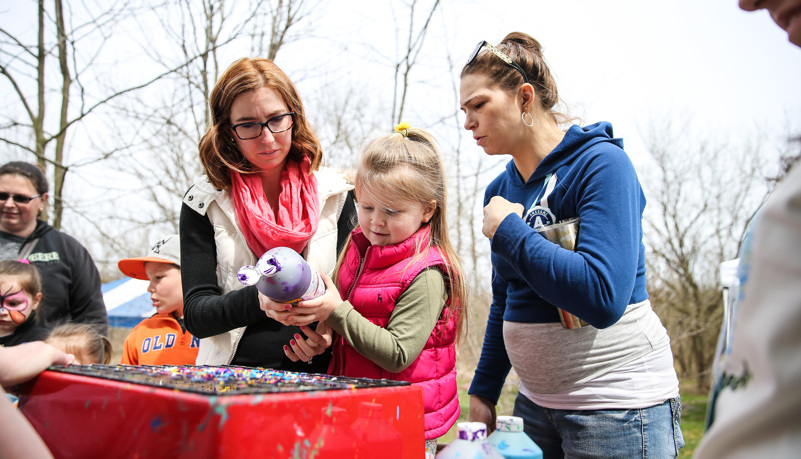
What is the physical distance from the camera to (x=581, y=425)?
1542mm

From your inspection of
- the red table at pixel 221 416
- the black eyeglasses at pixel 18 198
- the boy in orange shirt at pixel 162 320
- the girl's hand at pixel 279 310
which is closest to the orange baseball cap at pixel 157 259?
the boy in orange shirt at pixel 162 320

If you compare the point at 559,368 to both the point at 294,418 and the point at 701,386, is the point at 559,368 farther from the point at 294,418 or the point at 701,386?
the point at 701,386

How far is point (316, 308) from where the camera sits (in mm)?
1486

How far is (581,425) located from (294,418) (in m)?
0.94

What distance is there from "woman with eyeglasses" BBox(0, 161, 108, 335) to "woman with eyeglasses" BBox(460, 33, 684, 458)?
9.21 ft

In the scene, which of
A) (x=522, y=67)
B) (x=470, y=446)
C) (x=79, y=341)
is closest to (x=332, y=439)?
(x=470, y=446)

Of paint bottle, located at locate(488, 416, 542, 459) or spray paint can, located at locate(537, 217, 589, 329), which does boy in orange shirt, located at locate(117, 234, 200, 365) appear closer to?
spray paint can, located at locate(537, 217, 589, 329)

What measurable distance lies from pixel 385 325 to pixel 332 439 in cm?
76

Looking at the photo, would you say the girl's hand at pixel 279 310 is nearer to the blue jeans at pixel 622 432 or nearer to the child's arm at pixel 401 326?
the child's arm at pixel 401 326

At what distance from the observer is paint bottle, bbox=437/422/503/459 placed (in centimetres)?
103

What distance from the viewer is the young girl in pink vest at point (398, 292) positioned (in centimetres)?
157

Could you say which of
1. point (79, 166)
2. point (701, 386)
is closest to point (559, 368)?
point (79, 166)

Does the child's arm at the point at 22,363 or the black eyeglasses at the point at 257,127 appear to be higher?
the black eyeglasses at the point at 257,127

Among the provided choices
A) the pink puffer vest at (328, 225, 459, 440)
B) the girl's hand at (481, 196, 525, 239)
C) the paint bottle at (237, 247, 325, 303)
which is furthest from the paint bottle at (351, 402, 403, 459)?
the girl's hand at (481, 196, 525, 239)
